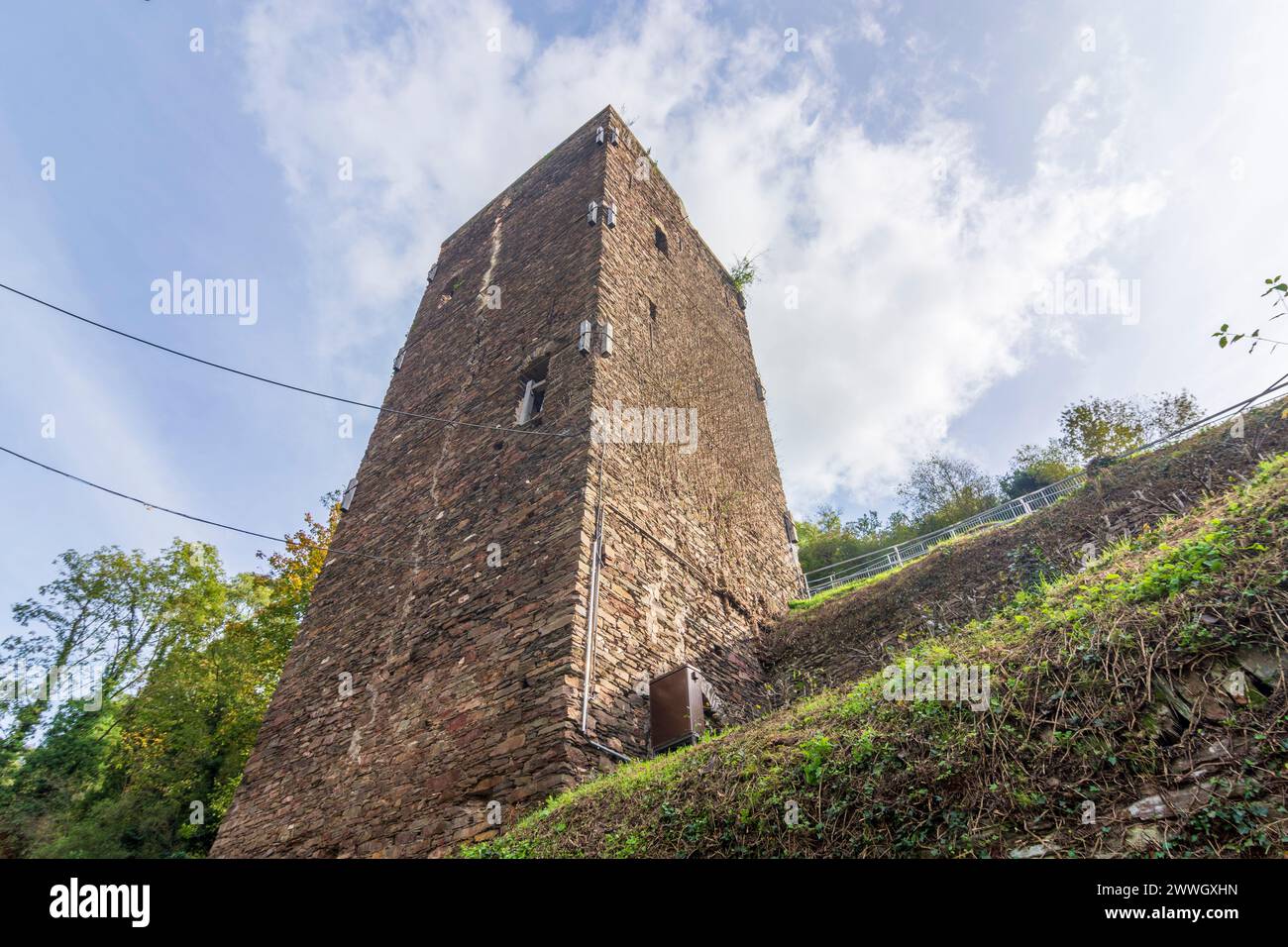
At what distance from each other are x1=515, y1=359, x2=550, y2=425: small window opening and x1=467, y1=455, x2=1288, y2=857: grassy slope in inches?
224

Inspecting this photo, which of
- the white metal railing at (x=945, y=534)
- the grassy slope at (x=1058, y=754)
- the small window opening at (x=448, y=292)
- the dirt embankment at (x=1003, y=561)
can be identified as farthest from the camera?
the white metal railing at (x=945, y=534)

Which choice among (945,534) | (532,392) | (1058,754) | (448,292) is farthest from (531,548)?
(945,534)

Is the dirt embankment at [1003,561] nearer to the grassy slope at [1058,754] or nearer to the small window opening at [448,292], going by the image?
the grassy slope at [1058,754]

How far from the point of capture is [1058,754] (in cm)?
336

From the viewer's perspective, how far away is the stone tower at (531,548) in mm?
6668

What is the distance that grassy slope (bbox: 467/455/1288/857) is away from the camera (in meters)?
2.91

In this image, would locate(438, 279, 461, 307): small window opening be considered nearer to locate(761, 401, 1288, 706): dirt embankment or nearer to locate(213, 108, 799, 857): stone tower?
locate(213, 108, 799, 857): stone tower

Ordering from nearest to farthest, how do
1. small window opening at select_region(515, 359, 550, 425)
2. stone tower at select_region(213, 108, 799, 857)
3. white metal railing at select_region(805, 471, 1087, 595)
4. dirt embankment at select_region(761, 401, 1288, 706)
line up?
stone tower at select_region(213, 108, 799, 857), dirt embankment at select_region(761, 401, 1288, 706), small window opening at select_region(515, 359, 550, 425), white metal railing at select_region(805, 471, 1087, 595)

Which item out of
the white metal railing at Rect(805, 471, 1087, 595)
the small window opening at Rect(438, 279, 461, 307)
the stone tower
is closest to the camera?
the stone tower

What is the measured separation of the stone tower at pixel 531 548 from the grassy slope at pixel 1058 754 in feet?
5.81

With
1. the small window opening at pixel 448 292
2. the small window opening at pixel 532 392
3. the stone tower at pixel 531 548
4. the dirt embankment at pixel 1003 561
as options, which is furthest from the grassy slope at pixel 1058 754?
the small window opening at pixel 448 292

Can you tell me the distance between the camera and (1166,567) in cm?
425

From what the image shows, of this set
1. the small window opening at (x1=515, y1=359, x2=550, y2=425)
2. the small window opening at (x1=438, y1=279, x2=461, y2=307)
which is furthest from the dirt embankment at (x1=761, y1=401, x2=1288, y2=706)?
the small window opening at (x1=438, y1=279, x2=461, y2=307)
